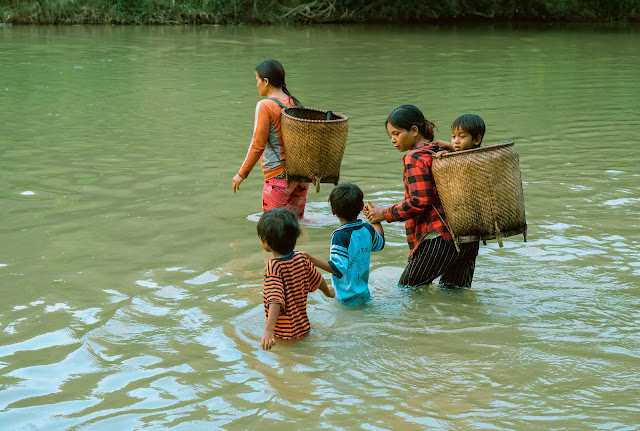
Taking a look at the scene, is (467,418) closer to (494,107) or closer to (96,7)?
(494,107)

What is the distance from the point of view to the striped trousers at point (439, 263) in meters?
4.85

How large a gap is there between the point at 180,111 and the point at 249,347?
792cm

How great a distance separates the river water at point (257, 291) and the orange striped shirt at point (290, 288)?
0.12m

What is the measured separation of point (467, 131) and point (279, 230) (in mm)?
1302

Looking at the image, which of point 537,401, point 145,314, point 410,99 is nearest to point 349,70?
point 410,99

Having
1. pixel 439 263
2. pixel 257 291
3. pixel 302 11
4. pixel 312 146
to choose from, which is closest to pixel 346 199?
pixel 439 263

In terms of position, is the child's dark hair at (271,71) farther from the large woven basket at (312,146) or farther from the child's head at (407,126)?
the child's head at (407,126)

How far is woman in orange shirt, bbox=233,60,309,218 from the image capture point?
6176mm

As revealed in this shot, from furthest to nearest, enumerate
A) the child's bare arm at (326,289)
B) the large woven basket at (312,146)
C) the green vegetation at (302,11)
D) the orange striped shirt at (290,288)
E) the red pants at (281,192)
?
the green vegetation at (302,11), the red pants at (281,192), the large woven basket at (312,146), the child's bare arm at (326,289), the orange striped shirt at (290,288)

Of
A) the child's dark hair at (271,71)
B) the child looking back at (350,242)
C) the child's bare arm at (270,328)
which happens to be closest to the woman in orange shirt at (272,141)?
the child's dark hair at (271,71)

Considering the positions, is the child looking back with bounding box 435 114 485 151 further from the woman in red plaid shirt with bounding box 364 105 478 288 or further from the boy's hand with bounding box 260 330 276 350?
the boy's hand with bounding box 260 330 276 350

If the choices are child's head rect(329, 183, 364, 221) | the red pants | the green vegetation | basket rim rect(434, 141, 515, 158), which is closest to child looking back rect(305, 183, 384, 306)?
child's head rect(329, 183, 364, 221)

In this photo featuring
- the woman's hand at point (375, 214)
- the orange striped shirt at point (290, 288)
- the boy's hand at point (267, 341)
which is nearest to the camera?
the boy's hand at point (267, 341)

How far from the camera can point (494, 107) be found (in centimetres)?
1209
